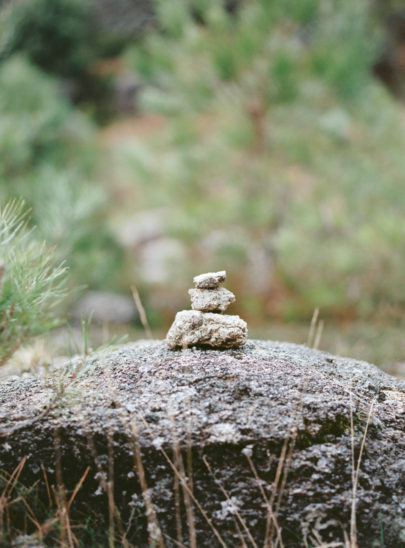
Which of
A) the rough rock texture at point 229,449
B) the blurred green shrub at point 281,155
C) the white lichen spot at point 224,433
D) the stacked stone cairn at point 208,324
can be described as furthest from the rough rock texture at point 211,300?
the blurred green shrub at point 281,155

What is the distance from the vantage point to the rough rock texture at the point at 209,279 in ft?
5.95

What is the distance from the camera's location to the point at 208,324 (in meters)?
1.77

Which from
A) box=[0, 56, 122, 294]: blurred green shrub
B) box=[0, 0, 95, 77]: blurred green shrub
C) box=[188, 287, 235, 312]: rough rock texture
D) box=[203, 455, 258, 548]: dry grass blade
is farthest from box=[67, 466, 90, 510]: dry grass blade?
box=[0, 0, 95, 77]: blurred green shrub

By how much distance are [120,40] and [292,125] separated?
10.7 meters

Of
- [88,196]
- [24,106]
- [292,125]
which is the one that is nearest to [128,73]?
[24,106]

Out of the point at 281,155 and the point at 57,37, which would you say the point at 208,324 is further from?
the point at 57,37

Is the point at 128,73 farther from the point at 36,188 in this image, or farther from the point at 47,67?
the point at 36,188

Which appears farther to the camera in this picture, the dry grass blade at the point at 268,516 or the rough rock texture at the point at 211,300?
the rough rock texture at the point at 211,300

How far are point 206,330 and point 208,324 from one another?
2 centimetres

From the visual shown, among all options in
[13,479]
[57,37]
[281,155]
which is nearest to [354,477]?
[13,479]

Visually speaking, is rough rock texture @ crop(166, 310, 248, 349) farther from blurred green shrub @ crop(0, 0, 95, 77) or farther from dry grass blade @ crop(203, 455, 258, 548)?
blurred green shrub @ crop(0, 0, 95, 77)

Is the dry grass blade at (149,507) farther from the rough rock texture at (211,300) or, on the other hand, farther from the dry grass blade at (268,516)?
the rough rock texture at (211,300)

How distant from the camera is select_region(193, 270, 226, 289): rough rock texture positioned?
181 centimetres

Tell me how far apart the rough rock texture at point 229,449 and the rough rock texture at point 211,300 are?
12.3 inches
